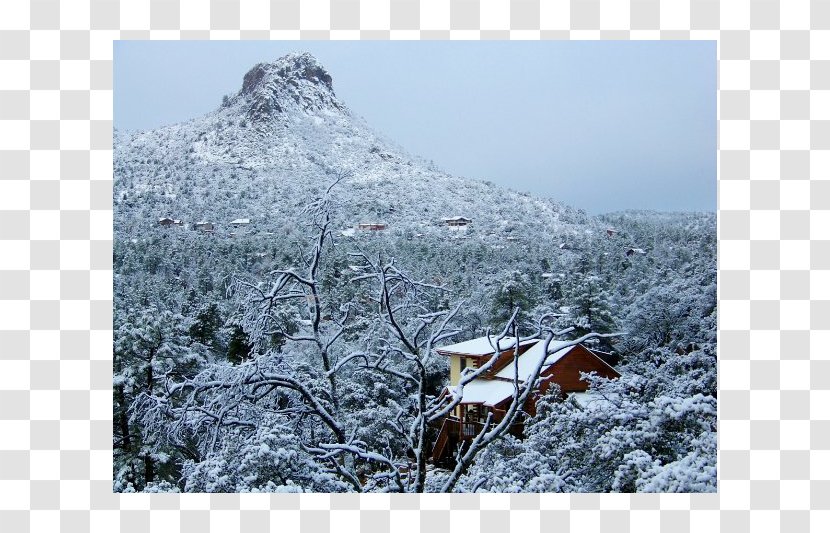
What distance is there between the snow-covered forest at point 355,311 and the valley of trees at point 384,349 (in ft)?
0.07

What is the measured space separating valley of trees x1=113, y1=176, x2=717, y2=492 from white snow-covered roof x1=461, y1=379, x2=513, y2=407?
0.86ft

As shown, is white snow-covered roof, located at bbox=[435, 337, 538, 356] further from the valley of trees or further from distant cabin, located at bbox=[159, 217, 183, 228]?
distant cabin, located at bbox=[159, 217, 183, 228]

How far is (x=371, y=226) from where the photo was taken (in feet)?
19.6

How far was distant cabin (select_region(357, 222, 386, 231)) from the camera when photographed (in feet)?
19.3

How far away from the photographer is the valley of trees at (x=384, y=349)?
4023mm

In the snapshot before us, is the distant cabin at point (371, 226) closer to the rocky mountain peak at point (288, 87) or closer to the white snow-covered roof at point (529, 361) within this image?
the rocky mountain peak at point (288, 87)

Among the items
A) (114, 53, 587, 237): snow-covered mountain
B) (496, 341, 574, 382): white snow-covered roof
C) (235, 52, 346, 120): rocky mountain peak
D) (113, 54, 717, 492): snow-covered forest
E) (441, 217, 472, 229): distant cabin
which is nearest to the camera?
(113, 54, 717, 492): snow-covered forest

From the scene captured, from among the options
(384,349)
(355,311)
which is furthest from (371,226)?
(384,349)

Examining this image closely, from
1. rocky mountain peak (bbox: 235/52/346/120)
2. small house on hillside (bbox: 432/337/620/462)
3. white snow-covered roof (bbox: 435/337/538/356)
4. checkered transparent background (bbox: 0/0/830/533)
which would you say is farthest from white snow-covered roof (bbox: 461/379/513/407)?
rocky mountain peak (bbox: 235/52/346/120)

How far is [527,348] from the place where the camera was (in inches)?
199

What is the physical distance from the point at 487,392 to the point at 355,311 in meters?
1.37
